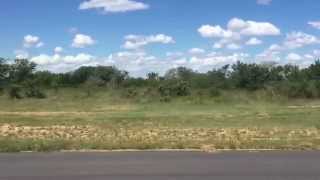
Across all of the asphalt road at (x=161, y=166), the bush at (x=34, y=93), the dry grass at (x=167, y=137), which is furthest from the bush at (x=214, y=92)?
the asphalt road at (x=161, y=166)

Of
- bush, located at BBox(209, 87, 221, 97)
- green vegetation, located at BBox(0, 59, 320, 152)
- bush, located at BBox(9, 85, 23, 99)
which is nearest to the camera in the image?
green vegetation, located at BBox(0, 59, 320, 152)

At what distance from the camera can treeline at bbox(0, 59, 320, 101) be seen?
55656 millimetres

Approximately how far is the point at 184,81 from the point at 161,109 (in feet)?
61.1

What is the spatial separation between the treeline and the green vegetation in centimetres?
10

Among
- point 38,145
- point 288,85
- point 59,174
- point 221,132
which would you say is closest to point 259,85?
point 288,85

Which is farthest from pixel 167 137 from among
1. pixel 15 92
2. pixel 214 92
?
pixel 15 92

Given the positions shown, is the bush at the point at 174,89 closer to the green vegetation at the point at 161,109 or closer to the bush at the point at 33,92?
the green vegetation at the point at 161,109

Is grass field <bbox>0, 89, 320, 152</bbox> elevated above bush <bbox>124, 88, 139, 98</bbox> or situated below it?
below

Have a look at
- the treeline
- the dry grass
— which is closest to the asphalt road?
the dry grass

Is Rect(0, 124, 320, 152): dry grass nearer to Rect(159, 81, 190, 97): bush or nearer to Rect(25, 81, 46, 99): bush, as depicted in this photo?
Rect(25, 81, 46, 99): bush

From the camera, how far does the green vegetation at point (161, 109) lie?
18.3 m

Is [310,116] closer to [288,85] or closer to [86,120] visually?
[86,120]

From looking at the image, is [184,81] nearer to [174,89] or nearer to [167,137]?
[174,89]

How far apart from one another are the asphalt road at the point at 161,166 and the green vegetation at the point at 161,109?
1559 millimetres
